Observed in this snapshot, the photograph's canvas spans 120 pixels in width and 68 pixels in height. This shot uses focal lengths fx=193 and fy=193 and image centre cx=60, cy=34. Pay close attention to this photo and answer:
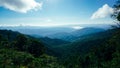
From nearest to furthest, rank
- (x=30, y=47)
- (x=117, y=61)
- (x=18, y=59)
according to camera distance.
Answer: (x=117, y=61) → (x=18, y=59) → (x=30, y=47)

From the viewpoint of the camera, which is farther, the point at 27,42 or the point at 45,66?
the point at 27,42

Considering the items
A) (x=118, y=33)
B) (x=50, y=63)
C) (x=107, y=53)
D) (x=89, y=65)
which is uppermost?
(x=118, y=33)

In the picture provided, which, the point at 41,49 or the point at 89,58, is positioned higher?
the point at 41,49

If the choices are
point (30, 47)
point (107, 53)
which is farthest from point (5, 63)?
point (107, 53)

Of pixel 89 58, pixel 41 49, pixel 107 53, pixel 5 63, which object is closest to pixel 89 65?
pixel 89 58

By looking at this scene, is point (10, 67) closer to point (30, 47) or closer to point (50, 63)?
point (50, 63)

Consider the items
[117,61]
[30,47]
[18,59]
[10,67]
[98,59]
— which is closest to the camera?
[10,67]

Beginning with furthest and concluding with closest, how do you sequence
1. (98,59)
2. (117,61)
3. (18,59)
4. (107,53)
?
1. (98,59)
2. (107,53)
3. (18,59)
4. (117,61)

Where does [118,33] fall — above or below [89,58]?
above

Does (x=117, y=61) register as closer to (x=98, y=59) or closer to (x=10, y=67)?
(x=10, y=67)
